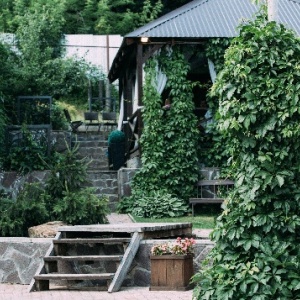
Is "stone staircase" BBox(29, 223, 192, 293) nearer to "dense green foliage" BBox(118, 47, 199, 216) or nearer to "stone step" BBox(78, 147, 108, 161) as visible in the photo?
"dense green foliage" BBox(118, 47, 199, 216)

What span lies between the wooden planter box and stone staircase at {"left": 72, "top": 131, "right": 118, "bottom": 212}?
549 centimetres

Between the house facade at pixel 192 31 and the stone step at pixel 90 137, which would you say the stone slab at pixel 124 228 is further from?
the stone step at pixel 90 137

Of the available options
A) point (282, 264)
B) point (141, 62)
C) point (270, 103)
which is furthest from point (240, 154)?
point (141, 62)

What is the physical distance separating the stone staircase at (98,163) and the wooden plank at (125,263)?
4.90 m

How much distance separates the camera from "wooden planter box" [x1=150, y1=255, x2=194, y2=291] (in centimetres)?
1027

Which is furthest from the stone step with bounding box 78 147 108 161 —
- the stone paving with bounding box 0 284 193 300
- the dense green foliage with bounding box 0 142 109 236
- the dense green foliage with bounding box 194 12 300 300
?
the dense green foliage with bounding box 194 12 300 300

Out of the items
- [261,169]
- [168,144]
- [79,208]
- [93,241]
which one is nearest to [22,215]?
[79,208]

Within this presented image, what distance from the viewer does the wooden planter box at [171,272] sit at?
1027 centimetres

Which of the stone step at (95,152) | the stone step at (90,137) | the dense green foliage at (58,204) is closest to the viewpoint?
the dense green foliage at (58,204)

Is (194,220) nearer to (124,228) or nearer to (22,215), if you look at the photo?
(22,215)

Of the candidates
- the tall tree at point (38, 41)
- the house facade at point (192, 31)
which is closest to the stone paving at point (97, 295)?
the house facade at point (192, 31)

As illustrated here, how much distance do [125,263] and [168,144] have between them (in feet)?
22.0

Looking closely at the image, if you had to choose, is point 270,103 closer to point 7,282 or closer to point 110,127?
point 7,282

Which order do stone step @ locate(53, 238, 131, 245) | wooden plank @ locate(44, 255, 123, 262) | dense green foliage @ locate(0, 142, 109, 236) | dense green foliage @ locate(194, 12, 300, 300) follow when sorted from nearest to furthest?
1. dense green foliage @ locate(194, 12, 300, 300)
2. wooden plank @ locate(44, 255, 123, 262)
3. stone step @ locate(53, 238, 131, 245)
4. dense green foliage @ locate(0, 142, 109, 236)
